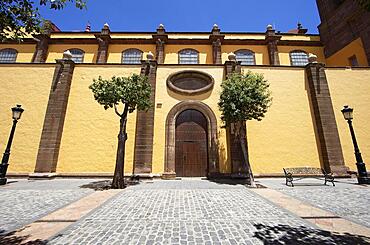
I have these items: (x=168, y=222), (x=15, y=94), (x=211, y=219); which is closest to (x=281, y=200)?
(x=211, y=219)

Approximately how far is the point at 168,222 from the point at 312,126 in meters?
13.2

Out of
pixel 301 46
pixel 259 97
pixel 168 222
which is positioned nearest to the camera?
pixel 168 222

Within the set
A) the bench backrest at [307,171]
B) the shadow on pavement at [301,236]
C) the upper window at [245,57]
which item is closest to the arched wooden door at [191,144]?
the bench backrest at [307,171]

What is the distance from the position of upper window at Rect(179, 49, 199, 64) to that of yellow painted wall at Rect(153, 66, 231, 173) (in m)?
6.48

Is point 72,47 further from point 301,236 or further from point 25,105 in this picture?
point 301,236

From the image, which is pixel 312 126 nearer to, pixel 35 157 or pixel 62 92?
pixel 62 92

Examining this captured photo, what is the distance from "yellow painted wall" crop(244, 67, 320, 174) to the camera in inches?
505

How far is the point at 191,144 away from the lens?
13586 millimetres

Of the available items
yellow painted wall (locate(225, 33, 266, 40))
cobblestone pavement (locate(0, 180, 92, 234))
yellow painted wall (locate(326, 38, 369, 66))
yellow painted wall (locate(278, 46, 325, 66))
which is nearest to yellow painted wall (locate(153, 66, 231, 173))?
cobblestone pavement (locate(0, 180, 92, 234))

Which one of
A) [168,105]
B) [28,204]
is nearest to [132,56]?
[168,105]

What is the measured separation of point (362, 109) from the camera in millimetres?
13586

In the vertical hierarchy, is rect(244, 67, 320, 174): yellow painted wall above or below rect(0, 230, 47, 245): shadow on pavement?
above

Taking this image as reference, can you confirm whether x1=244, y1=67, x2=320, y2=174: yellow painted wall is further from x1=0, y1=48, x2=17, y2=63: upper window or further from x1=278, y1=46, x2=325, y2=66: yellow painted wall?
x1=0, y1=48, x2=17, y2=63: upper window

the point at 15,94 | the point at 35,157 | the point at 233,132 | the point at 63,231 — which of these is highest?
the point at 15,94
